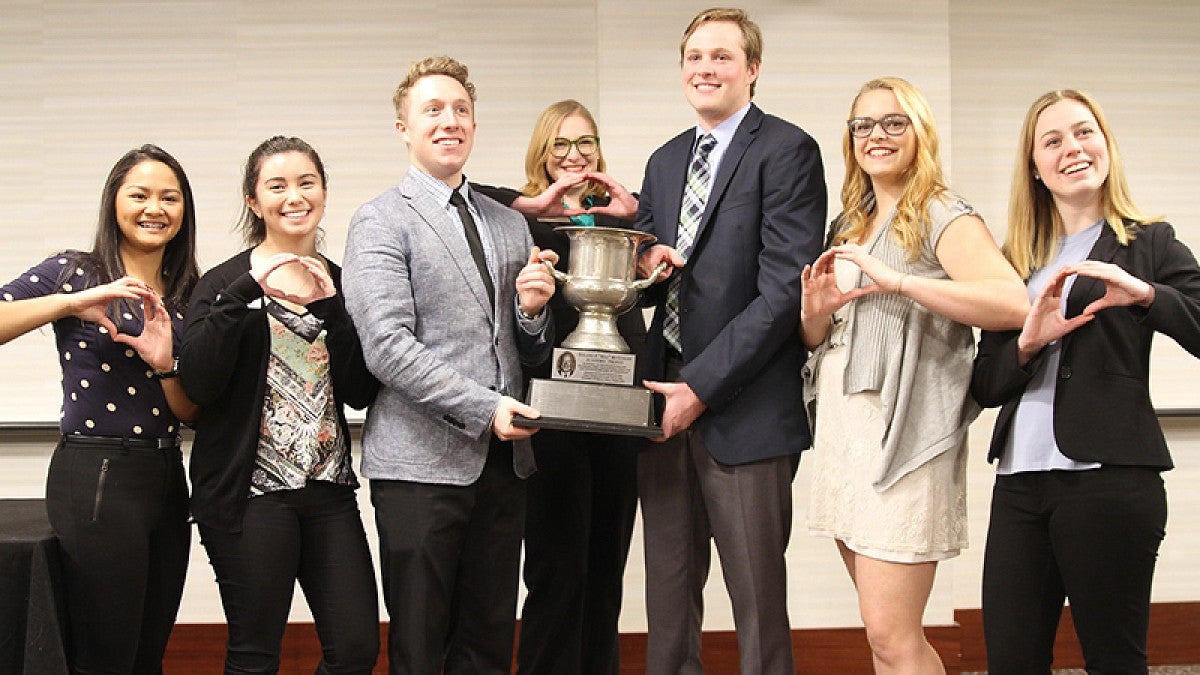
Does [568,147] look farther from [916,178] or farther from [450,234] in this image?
[916,178]

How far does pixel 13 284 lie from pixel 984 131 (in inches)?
143

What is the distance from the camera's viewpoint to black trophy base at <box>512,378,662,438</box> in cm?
244

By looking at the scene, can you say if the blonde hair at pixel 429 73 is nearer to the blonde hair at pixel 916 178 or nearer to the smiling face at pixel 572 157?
the smiling face at pixel 572 157

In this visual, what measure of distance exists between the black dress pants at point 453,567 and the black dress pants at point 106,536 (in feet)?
1.85

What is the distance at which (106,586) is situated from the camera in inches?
99.3

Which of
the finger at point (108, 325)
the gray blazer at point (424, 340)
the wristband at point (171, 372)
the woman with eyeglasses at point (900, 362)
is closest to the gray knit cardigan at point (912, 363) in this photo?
the woman with eyeglasses at point (900, 362)

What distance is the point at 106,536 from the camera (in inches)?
99.1

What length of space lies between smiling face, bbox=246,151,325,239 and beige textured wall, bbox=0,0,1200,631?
166 cm

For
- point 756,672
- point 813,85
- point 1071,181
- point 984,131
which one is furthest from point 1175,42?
point 756,672

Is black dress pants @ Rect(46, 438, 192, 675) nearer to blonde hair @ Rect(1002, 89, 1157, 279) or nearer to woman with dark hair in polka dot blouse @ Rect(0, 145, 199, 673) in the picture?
woman with dark hair in polka dot blouse @ Rect(0, 145, 199, 673)

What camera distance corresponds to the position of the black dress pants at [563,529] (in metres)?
3.09

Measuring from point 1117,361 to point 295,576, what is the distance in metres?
2.01

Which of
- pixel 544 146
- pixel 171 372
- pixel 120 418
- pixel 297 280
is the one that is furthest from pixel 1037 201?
pixel 120 418

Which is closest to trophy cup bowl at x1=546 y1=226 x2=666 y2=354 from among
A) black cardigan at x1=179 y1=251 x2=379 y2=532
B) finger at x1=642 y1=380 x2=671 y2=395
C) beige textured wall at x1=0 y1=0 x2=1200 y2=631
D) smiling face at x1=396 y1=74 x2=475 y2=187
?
finger at x1=642 y1=380 x2=671 y2=395
